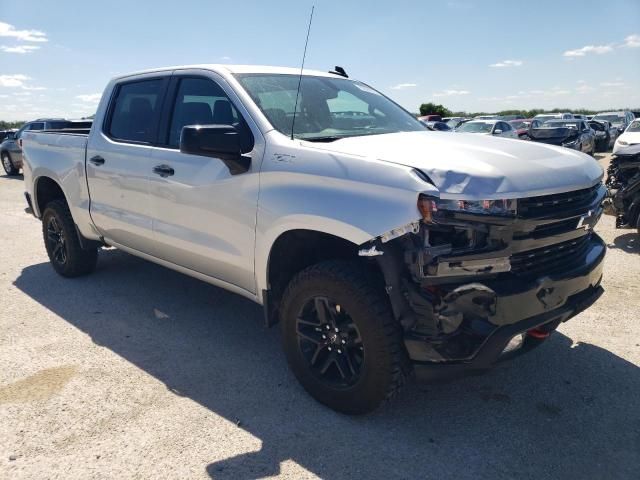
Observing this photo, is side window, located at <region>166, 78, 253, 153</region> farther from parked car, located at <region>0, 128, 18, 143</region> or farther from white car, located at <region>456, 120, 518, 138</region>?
parked car, located at <region>0, 128, 18, 143</region>

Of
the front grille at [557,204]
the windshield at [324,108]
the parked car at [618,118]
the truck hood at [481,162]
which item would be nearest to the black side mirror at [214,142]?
the windshield at [324,108]

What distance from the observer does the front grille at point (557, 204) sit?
2545 millimetres

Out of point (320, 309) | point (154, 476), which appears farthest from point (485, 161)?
point (154, 476)

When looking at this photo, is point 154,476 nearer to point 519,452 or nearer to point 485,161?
point 519,452

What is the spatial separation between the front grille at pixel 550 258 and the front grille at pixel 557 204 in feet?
0.61

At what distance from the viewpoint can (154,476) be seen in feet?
8.39

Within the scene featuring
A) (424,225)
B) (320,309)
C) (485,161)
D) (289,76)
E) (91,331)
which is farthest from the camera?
(91,331)

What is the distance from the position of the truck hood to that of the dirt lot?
1.30 meters

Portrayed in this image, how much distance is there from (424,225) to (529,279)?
0.62 meters

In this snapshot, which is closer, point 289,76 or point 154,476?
point 154,476

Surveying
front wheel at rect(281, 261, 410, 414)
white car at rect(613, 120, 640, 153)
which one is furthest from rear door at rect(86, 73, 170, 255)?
white car at rect(613, 120, 640, 153)

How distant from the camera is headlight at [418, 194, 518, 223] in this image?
2.42m

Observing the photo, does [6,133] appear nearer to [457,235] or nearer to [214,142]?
[214,142]

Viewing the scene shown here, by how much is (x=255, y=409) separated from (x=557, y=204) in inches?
79.0
